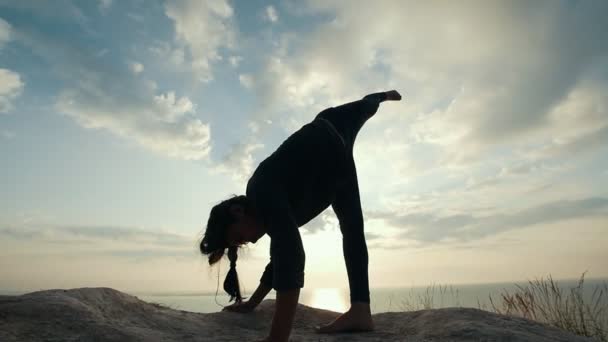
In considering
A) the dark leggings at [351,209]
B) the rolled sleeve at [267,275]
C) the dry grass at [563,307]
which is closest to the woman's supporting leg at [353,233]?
the dark leggings at [351,209]

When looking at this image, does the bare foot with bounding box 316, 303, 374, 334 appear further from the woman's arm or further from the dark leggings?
the woman's arm

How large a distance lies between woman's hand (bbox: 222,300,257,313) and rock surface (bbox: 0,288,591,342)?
76 millimetres

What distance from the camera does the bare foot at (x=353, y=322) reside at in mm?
3129

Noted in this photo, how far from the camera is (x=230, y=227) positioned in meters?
2.96

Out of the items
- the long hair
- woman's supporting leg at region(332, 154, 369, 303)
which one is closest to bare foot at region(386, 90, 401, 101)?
woman's supporting leg at region(332, 154, 369, 303)

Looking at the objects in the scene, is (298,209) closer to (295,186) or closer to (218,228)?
(295,186)

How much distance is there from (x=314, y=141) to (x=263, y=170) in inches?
17.3

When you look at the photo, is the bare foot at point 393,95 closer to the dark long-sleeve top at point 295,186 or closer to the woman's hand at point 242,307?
the dark long-sleeve top at point 295,186

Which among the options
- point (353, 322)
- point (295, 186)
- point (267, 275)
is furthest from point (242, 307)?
point (295, 186)

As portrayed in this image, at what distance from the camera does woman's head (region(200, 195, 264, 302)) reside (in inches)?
115

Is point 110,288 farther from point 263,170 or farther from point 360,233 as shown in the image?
point 360,233

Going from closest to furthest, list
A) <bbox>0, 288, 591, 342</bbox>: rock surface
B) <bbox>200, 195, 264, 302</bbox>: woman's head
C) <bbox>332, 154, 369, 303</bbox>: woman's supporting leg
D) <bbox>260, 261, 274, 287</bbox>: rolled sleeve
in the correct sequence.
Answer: <bbox>0, 288, 591, 342</bbox>: rock surface → <bbox>200, 195, 264, 302</bbox>: woman's head → <bbox>332, 154, 369, 303</bbox>: woman's supporting leg → <bbox>260, 261, 274, 287</bbox>: rolled sleeve

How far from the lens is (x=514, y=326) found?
294cm

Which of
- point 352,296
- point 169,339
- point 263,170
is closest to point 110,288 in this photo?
point 169,339
